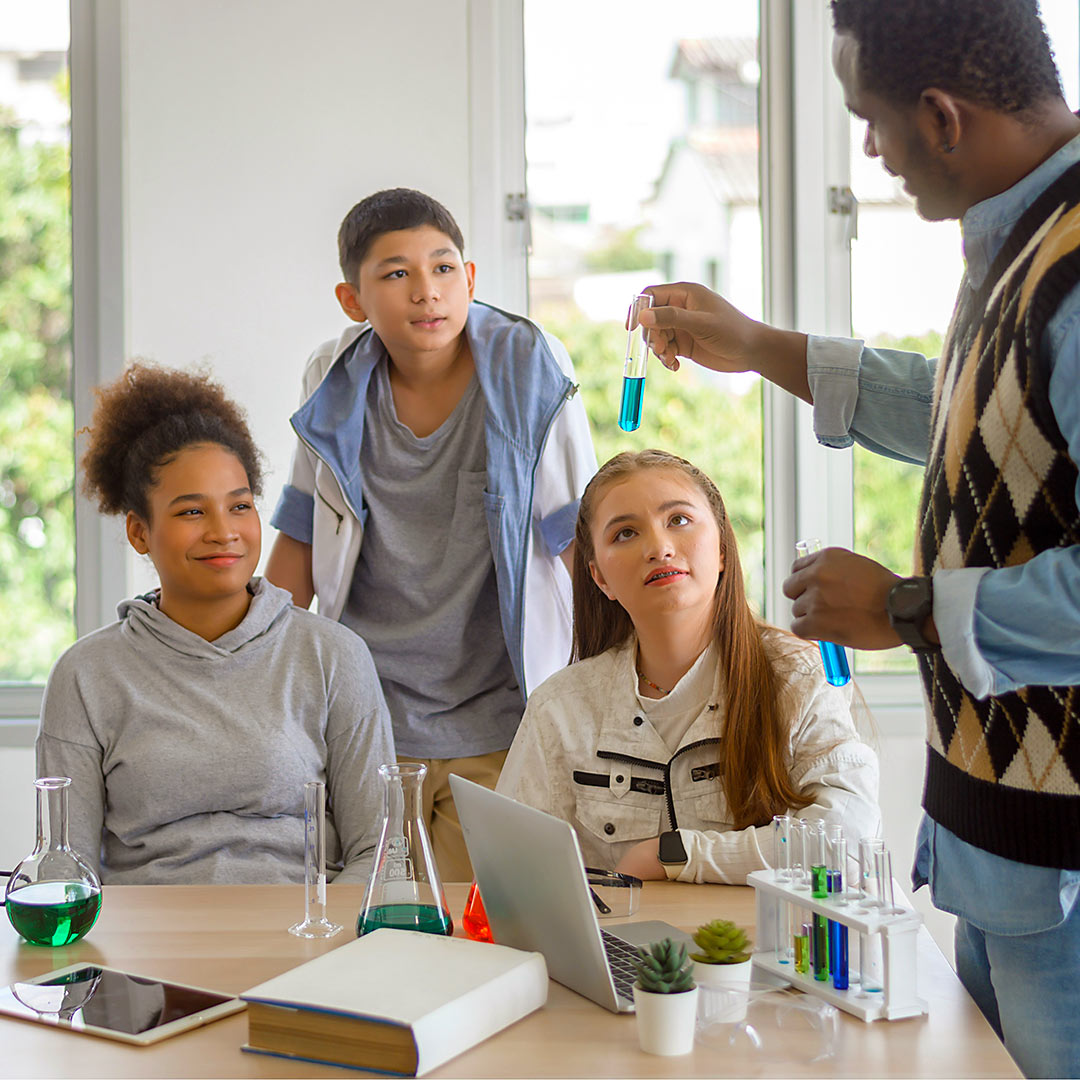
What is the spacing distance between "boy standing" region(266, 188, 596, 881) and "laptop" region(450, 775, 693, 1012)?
3.13 ft

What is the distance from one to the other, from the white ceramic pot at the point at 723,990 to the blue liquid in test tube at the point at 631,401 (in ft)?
2.57

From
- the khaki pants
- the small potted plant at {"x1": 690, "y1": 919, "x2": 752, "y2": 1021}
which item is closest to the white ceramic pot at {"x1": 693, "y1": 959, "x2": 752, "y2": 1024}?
the small potted plant at {"x1": 690, "y1": 919, "x2": 752, "y2": 1021}

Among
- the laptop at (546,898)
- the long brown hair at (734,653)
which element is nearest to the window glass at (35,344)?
the long brown hair at (734,653)

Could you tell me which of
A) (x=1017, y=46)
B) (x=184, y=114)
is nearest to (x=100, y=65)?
(x=184, y=114)

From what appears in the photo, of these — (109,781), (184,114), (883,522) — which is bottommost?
(109,781)

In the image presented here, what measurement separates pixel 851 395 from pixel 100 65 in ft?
7.39

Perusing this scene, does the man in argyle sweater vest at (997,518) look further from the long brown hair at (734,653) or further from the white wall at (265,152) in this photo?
the white wall at (265,152)

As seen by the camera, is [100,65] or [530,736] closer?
[530,736]

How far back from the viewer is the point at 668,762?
1729 millimetres

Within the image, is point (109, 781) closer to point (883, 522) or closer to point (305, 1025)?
point (305, 1025)

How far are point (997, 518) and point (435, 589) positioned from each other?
1.32m

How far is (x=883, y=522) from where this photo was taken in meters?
3.10

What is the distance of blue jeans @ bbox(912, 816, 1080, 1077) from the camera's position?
112 centimetres

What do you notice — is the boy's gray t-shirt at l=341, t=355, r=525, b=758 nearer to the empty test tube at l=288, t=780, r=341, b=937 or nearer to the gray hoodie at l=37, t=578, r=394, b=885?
the gray hoodie at l=37, t=578, r=394, b=885
